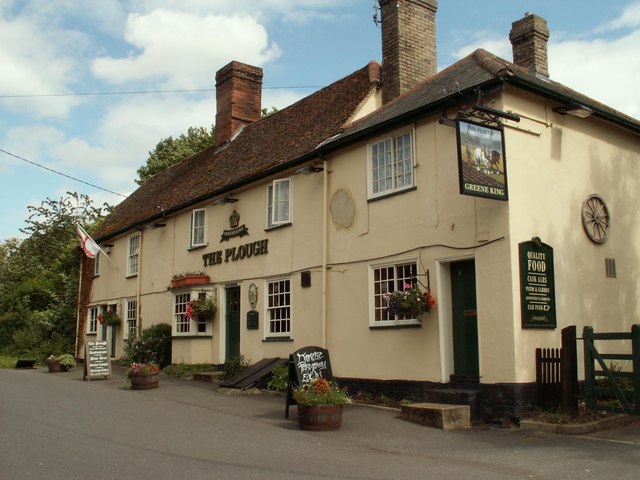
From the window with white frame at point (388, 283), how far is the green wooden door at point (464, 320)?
814 mm

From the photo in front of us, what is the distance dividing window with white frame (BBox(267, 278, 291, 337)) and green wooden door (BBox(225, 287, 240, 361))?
159 centimetres

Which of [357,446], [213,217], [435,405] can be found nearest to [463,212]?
[435,405]

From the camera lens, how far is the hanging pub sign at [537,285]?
10.6 m

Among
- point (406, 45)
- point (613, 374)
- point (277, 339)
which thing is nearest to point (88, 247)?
point (277, 339)

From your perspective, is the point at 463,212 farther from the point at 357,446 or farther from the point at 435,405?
the point at 357,446

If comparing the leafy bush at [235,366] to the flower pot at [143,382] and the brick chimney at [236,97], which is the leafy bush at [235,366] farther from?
the brick chimney at [236,97]

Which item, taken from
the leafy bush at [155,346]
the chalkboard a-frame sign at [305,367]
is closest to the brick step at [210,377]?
the leafy bush at [155,346]

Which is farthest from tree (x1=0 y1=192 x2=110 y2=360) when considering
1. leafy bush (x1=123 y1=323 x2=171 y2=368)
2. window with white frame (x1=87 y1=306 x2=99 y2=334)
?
leafy bush (x1=123 y1=323 x2=171 y2=368)

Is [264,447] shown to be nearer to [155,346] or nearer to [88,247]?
[155,346]

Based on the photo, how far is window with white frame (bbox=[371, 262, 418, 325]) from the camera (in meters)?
12.3

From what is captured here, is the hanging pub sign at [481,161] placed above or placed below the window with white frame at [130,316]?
above

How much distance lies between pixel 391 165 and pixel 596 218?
401cm

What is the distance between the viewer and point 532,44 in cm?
Result: 1641

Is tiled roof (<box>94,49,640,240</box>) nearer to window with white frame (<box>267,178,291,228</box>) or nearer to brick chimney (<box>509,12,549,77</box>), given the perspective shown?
window with white frame (<box>267,178,291,228</box>)
